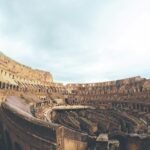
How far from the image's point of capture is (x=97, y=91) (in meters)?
72.6

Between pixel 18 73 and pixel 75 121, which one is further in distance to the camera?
pixel 18 73

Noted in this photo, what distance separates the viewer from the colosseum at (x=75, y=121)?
21.0 m

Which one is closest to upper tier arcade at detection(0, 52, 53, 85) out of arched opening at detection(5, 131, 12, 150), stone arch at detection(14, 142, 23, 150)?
arched opening at detection(5, 131, 12, 150)

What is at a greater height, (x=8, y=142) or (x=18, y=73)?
(x=18, y=73)

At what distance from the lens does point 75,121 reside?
35875mm

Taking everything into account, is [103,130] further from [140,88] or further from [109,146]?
[140,88]

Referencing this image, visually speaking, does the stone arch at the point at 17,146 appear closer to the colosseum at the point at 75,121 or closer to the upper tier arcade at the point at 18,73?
the colosseum at the point at 75,121

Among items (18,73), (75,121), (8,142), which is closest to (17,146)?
(8,142)

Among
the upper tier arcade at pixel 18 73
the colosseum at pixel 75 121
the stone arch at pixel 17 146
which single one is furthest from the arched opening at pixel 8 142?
the upper tier arcade at pixel 18 73

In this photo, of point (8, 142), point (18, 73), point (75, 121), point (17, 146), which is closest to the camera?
point (17, 146)

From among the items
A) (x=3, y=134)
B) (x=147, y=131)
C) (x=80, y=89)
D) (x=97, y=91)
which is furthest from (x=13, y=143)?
(x=80, y=89)

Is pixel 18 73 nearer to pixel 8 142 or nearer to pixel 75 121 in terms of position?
pixel 75 121

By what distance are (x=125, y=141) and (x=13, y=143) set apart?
35.7 ft

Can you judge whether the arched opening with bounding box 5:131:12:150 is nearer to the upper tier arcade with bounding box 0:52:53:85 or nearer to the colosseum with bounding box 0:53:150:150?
A: the colosseum with bounding box 0:53:150:150
